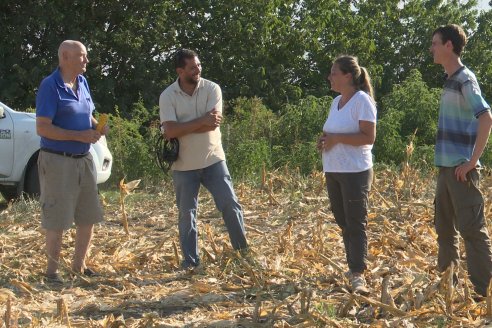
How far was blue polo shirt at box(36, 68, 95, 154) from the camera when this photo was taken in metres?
6.52

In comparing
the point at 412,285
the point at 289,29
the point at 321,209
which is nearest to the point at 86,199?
the point at 412,285

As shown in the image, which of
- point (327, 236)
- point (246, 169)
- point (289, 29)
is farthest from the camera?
point (289, 29)

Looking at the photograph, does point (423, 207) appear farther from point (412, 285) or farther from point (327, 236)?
point (412, 285)

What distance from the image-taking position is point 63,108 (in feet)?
21.6

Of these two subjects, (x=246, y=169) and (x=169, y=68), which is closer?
(x=246, y=169)

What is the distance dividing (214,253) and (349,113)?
1934 mm

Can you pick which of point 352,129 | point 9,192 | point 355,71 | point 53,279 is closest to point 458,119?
point 352,129

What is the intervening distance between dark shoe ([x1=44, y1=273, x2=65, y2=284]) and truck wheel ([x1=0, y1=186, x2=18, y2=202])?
5198 mm

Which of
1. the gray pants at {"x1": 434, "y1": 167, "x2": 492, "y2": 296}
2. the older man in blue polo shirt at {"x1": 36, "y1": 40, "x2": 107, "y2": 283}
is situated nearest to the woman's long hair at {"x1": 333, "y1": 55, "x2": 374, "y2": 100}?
the gray pants at {"x1": 434, "y1": 167, "x2": 492, "y2": 296}

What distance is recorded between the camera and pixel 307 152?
44.1 feet

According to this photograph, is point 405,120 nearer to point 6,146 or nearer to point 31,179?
point 31,179

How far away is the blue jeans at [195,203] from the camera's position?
7.01 meters

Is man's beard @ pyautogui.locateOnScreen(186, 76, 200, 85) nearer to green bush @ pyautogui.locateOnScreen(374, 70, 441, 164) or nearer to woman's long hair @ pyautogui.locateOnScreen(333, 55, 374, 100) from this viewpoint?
woman's long hair @ pyautogui.locateOnScreen(333, 55, 374, 100)

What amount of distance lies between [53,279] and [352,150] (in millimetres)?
2401
